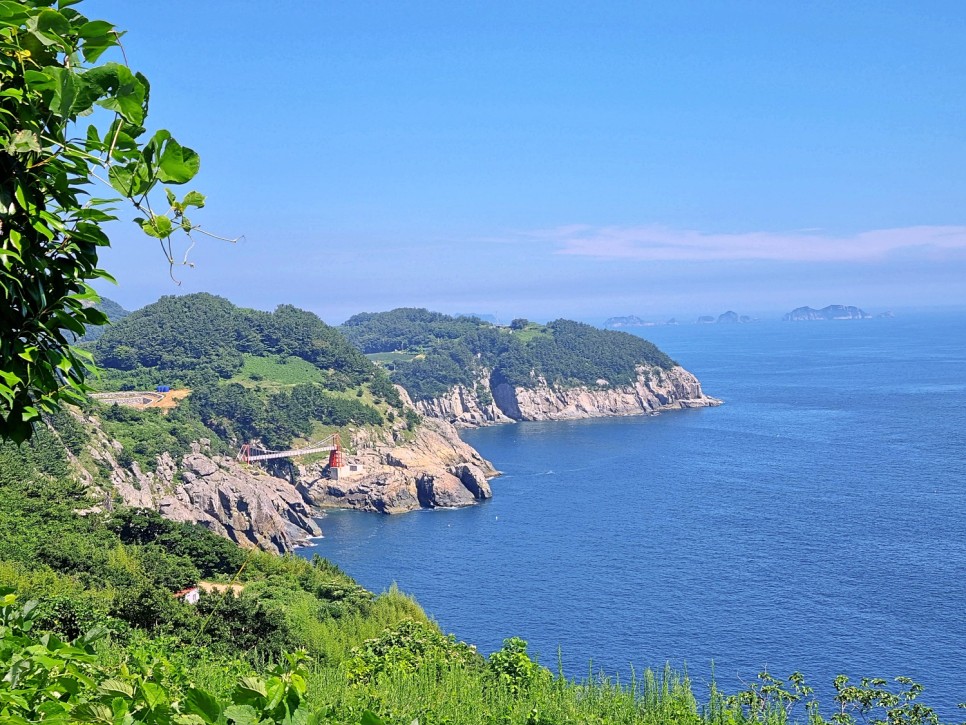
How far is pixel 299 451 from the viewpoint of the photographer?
8238 cm

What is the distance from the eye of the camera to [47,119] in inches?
99.3

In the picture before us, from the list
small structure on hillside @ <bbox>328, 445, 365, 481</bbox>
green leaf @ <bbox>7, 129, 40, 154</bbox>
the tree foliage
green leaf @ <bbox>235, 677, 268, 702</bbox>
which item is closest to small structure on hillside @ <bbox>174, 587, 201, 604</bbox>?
green leaf @ <bbox>235, 677, 268, 702</bbox>

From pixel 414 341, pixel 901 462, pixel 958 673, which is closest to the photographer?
pixel 958 673

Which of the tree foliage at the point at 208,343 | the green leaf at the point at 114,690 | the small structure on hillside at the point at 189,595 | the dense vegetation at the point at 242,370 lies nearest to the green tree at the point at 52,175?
the green leaf at the point at 114,690

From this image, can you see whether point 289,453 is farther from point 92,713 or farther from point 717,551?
point 92,713

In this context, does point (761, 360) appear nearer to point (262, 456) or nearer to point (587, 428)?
point (587, 428)

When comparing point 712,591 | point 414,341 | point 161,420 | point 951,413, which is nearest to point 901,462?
point 951,413

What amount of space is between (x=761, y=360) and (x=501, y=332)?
68490mm

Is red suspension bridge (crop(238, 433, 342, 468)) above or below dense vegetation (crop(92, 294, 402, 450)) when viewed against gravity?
below

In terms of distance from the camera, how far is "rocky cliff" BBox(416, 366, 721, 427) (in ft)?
406

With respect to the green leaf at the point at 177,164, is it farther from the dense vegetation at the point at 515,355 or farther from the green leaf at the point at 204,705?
the dense vegetation at the point at 515,355

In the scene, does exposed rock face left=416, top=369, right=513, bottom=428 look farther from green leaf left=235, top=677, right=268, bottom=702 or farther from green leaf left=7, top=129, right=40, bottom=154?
green leaf left=7, top=129, right=40, bottom=154

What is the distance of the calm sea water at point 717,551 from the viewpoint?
39719 millimetres

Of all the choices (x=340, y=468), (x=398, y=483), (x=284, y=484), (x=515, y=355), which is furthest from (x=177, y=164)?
(x=515, y=355)
